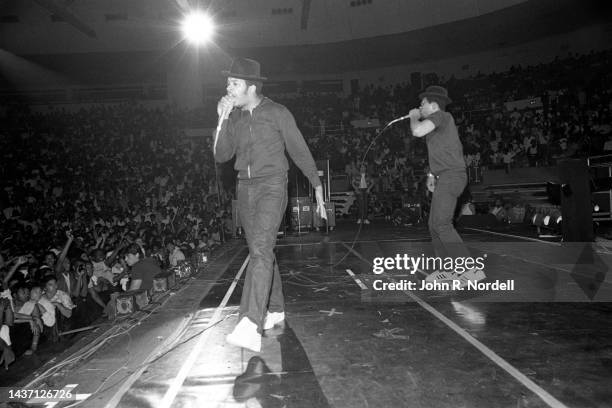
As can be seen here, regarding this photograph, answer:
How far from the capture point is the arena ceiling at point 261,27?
68.5 feet

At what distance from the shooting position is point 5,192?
14.9 meters

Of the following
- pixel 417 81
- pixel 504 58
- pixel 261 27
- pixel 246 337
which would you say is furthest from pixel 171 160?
pixel 504 58

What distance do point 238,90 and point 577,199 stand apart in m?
5.36

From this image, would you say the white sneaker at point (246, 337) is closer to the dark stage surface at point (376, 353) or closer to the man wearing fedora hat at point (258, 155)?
the dark stage surface at point (376, 353)

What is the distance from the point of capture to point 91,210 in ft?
48.2

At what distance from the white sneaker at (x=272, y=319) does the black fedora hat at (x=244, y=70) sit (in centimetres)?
160

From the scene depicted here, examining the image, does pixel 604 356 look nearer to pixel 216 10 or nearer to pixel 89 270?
pixel 89 270

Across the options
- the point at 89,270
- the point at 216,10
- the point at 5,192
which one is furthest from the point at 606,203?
the point at 216,10

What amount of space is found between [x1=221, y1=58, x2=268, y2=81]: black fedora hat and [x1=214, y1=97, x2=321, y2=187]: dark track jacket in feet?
0.62

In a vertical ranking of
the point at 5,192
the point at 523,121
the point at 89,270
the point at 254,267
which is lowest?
the point at 89,270

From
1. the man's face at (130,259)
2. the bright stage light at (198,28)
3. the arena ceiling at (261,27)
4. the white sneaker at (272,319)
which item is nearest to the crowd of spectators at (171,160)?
the man's face at (130,259)

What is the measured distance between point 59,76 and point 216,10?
10950 mm

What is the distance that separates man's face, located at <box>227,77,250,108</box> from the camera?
9.87 ft

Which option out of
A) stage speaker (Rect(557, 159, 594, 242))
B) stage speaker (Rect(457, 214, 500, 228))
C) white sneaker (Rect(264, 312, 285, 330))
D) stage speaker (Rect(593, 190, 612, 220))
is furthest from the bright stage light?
white sneaker (Rect(264, 312, 285, 330))
